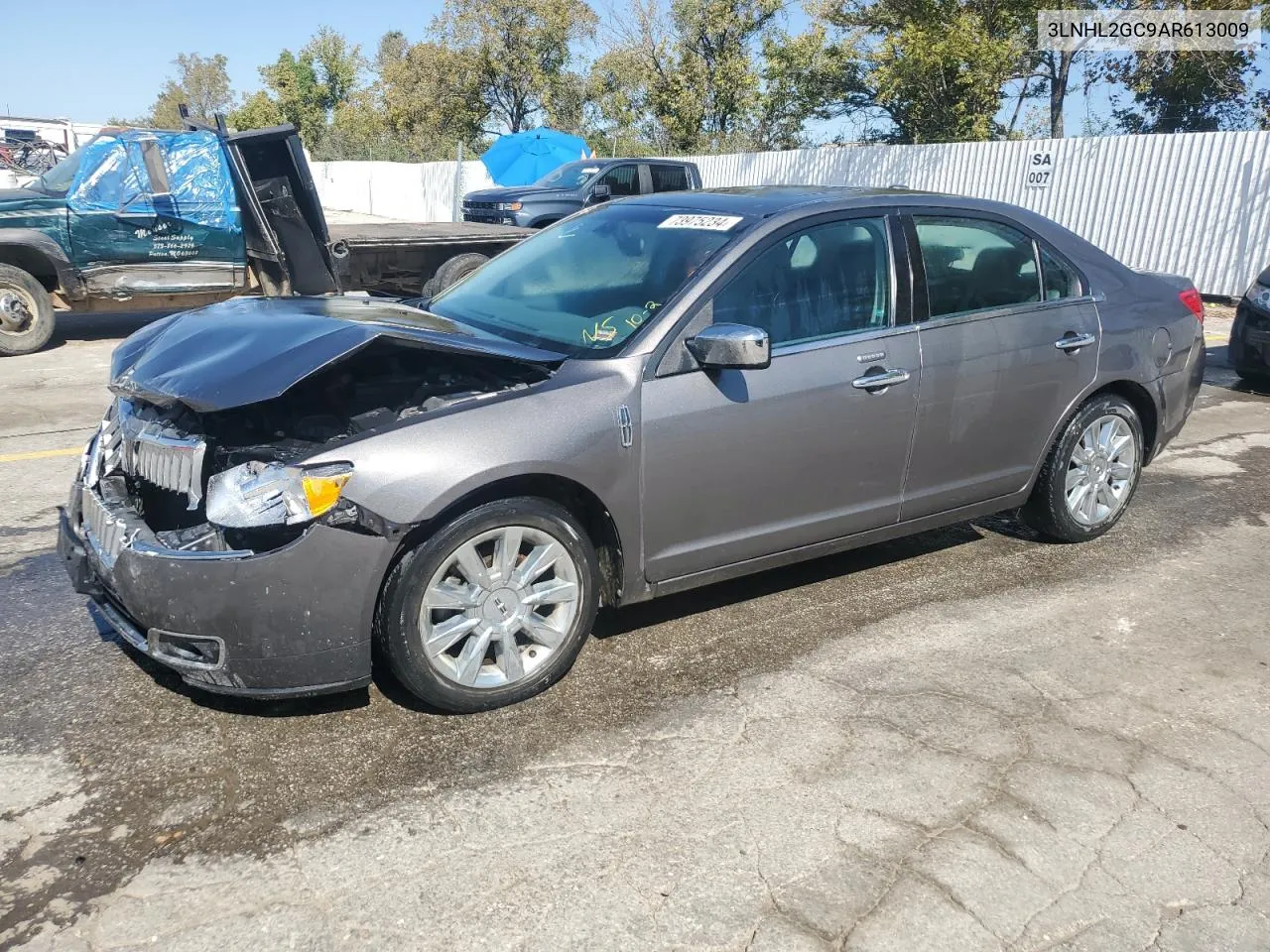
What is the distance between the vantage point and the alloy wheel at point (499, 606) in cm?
335

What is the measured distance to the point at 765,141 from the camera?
31.2m

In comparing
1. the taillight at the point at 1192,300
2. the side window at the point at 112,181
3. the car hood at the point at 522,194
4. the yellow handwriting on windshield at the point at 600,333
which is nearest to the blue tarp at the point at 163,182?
the side window at the point at 112,181

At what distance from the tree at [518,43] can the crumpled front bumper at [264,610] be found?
39149mm

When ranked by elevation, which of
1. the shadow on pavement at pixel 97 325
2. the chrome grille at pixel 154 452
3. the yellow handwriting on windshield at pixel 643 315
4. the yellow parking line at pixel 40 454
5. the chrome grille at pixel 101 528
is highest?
the yellow handwriting on windshield at pixel 643 315

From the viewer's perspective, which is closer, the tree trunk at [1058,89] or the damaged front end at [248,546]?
the damaged front end at [248,546]

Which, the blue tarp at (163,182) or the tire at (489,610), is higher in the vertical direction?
the blue tarp at (163,182)

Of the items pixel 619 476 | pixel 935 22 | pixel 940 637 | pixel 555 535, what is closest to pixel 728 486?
pixel 619 476

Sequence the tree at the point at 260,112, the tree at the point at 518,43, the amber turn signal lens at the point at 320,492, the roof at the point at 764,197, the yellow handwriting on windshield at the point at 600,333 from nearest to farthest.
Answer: the amber turn signal lens at the point at 320,492, the yellow handwriting on windshield at the point at 600,333, the roof at the point at 764,197, the tree at the point at 518,43, the tree at the point at 260,112

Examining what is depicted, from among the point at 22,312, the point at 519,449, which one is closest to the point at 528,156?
the point at 22,312

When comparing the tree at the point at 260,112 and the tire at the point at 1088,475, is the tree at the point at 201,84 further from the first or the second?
the tire at the point at 1088,475

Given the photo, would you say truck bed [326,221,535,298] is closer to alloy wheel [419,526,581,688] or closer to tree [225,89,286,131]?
alloy wheel [419,526,581,688]

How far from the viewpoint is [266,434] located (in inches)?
143

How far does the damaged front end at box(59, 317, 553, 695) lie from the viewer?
3.09 meters

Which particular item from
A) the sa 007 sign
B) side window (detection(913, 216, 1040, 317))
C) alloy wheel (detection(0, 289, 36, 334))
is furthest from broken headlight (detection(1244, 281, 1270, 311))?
alloy wheel (detection(0, 289, 36, 334))
